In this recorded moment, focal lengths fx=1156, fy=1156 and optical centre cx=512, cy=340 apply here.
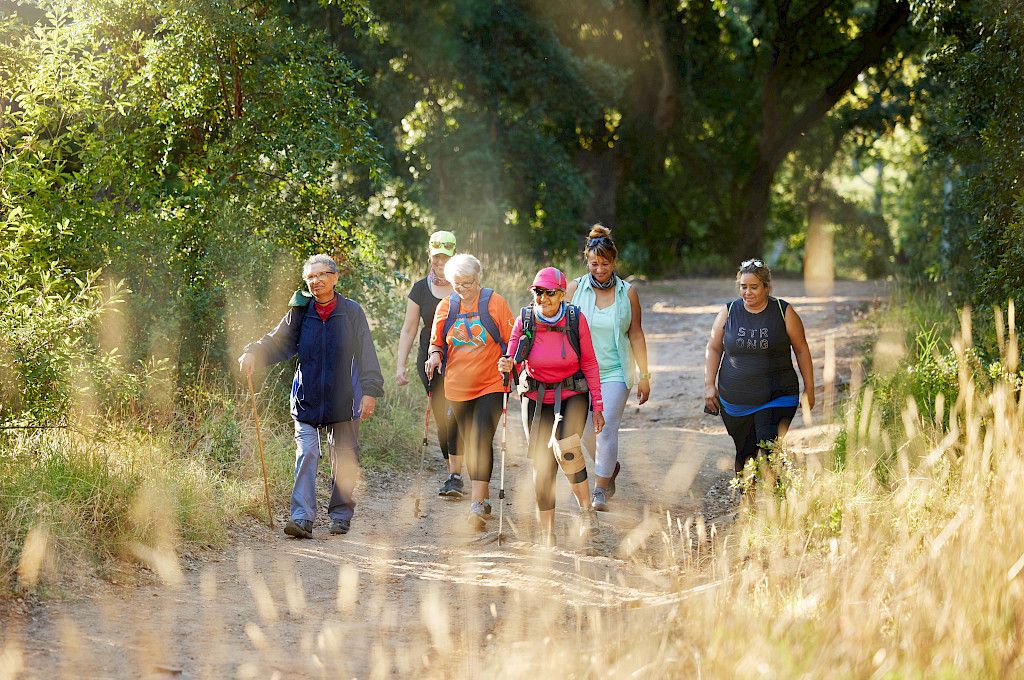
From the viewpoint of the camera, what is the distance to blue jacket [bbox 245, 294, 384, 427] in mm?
7414

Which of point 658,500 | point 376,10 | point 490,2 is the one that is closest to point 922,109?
point 490,2

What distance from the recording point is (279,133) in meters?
9.65

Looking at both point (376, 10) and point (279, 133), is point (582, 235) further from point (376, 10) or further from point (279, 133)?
point (279, 133)

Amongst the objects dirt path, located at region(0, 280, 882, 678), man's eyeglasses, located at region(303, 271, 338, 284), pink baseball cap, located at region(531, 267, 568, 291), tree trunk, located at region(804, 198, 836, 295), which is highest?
tree trunk, located at region(804, 198, 836, 295)

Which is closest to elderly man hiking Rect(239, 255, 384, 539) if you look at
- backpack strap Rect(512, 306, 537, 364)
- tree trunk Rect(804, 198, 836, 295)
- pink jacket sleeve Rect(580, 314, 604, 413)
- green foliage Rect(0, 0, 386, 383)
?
backpack strap Rect(512, 306, 537, 364)

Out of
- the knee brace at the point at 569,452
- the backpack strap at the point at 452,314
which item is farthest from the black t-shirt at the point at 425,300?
the knee brace at the point at 569,452

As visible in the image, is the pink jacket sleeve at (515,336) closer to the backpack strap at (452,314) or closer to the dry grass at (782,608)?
the backpack strap at (452,314)

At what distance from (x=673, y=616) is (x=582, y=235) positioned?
20014 millimetres

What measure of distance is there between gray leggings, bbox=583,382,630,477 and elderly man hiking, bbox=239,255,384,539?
1.62m

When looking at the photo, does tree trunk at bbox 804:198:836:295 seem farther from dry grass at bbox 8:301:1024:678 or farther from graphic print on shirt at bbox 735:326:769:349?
dry grass at bbox 8:301:1024:678

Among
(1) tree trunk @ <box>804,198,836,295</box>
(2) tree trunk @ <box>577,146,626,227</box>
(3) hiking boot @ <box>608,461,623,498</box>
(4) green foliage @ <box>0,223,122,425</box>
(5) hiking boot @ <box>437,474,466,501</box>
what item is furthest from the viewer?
(1) tree trunk @ <box>804,198,836,295</box>

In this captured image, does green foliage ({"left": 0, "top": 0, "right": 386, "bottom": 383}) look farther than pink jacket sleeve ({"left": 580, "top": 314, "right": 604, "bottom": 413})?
Yes

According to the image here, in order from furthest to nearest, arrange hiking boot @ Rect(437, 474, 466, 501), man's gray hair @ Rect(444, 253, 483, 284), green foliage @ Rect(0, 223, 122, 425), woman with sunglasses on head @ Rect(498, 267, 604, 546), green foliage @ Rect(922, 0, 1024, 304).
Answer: green foliage @ Rect(922, 0, 1024, 304) → hiking boot @ Rect(437, 474, 466, 501) → man's gray hair @ Rect(444, 253, 483, 284) → woman with sunglasses on head @ Rect(498, 267, 604, 546) → green foliage @ Rect(0, 223, 122, 425)

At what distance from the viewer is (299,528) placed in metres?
7.31
